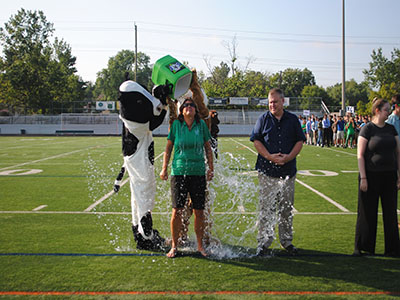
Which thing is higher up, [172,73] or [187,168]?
[172,73]

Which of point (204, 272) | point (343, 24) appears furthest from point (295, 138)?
point (343, 24)

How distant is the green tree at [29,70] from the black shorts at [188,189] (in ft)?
153

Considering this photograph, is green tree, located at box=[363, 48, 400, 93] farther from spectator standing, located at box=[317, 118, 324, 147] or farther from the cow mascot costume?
the cow mascot costume

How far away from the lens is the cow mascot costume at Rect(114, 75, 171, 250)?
4.68 metres

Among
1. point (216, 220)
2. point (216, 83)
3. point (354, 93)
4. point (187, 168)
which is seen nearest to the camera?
point (187, 168)

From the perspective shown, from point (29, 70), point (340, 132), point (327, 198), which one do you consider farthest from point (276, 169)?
point (29, 70)

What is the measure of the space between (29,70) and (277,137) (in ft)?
172

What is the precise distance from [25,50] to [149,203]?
5557cm

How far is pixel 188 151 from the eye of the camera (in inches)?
175

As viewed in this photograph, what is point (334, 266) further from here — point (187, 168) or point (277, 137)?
point (187, 168)

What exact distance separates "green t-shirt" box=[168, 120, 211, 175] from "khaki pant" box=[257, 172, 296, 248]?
0.80 meters

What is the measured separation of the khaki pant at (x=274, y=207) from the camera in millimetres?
4660

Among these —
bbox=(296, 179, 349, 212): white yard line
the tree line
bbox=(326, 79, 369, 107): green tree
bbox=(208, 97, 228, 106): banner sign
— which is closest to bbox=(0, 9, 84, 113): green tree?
the tree line

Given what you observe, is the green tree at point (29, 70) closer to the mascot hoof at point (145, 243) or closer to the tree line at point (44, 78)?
the tree line at point (44, 78)
